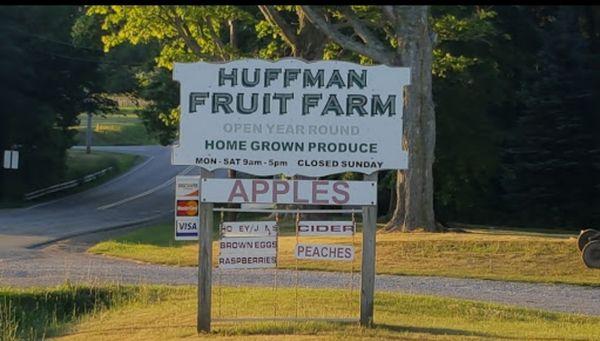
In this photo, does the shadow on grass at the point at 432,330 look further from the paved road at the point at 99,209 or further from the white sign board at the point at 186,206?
the paved road at the point at 99,209

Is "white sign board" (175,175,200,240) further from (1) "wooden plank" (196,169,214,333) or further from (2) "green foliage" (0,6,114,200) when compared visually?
(2) "green foliage" (0,6,114,200)

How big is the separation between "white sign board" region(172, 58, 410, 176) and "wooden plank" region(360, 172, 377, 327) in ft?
1.51

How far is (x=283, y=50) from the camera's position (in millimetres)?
39812

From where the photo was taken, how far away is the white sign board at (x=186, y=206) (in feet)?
51.2

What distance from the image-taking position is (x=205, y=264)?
39.8 ft

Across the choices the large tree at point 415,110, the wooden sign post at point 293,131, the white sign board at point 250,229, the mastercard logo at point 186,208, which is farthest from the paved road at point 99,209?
the wooden sign post at point 293,131

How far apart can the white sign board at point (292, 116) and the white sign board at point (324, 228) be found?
0.63 m

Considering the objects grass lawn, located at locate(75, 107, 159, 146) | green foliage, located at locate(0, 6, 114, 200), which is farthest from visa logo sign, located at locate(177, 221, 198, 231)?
grass lawn, located at locate(75, 107, 159, 146)

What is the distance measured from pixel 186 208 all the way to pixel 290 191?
3844mm

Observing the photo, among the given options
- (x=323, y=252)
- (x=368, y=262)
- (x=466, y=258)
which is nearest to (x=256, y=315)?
(x=323, y=252)

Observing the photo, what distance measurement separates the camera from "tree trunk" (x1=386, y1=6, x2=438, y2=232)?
2661 centimetres

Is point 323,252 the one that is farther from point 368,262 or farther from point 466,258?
point 466,258

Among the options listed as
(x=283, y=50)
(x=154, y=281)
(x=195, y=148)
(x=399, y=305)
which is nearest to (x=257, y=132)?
(x=195, y=148)

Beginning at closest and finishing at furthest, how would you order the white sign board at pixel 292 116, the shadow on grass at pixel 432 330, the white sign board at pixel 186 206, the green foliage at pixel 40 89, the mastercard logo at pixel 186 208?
the shadow on grass at pixel 432 330 → the white sign board at pixel 292 116 → the mastercard logo at pixel 186 208 → the white sign board at pixel 186 206 → the green foliage at pixel 40 89
